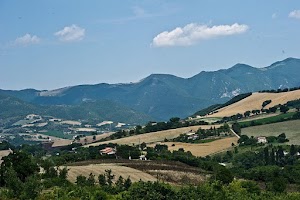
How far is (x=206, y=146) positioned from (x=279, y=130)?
91.9 ft

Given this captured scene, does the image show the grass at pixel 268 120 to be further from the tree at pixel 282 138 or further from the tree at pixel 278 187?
the tree at pixel 278 187

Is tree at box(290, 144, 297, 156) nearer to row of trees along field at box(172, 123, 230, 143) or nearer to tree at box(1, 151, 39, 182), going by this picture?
row of trees along field at box(172, 123, 230, 143)

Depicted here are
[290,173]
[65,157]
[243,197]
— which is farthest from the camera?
[65,157]

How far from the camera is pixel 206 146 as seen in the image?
16725 centimetres

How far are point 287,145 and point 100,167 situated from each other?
7476 cm

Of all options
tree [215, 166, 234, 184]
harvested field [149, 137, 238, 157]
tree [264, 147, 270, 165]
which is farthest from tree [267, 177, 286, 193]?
harvested field [149, 137, 238, 157]

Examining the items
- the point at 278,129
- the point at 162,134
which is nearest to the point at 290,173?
the point at 278,129

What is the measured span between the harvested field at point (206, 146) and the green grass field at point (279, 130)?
1044cm

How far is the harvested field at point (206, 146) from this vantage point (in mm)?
159375

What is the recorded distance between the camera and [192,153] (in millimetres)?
158500

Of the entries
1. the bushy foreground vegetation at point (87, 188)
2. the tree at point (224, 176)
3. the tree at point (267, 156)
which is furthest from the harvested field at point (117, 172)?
the tree at point (267, 156)

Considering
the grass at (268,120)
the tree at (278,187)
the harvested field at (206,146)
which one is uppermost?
the grass at (268,120)

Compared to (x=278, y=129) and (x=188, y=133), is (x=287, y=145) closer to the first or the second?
(x=278, y=129)

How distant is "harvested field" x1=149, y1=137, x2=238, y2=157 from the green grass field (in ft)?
34.2
